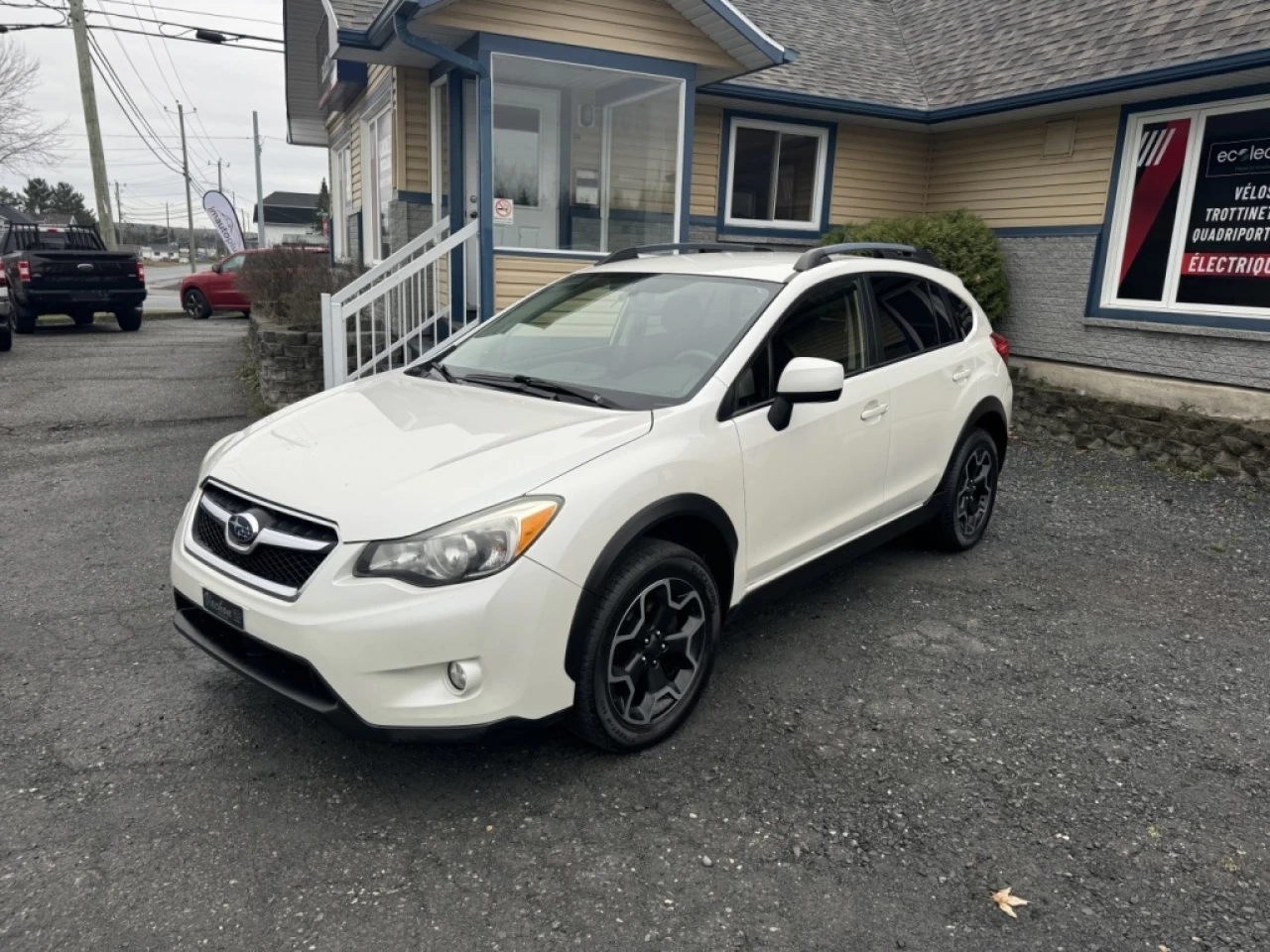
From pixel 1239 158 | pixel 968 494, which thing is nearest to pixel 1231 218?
pixel 1239 158

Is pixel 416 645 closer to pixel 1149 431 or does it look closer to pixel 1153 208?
pixel 1149 431

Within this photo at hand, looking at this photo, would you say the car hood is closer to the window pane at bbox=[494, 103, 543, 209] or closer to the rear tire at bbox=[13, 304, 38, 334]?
the window pane at bbox=[494, 103, 543, 209]

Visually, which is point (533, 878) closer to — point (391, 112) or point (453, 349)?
point (453, 349)

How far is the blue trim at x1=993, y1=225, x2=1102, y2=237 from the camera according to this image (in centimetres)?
930

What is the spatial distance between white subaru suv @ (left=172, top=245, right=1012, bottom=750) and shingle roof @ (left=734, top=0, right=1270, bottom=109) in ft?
17.7

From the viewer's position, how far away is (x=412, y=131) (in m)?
9.30

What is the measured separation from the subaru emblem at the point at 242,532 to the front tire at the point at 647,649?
3.65ft

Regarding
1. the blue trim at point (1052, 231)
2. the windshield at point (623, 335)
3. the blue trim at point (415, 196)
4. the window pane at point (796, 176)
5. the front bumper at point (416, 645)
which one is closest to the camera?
the front bumper at point (416, 645)

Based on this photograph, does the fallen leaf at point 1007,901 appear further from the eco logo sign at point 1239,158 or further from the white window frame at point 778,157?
the white window frame at point 778,157

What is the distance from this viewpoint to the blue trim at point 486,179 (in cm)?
765

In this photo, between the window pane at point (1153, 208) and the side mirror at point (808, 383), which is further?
the window pane at point (1153, 208)

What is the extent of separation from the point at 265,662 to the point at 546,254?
6064mm

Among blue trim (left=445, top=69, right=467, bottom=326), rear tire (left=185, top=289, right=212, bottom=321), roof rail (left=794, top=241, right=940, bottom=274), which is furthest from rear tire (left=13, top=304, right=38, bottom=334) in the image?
roof rail (left=794, top=241, right=940, bottom=274)

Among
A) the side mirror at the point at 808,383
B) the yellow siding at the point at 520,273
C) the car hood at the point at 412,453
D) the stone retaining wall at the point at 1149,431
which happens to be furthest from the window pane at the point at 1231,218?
the car hood at the point at 412,453
